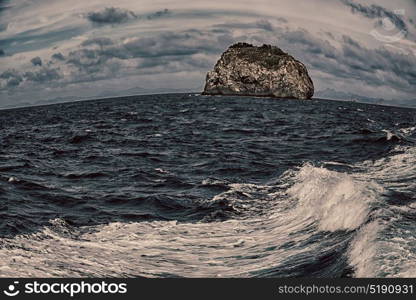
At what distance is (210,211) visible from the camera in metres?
15.1

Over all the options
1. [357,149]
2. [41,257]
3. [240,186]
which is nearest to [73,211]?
[41,257]

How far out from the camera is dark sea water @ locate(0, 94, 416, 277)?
9.53 meters

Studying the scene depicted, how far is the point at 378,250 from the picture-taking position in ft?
27.7

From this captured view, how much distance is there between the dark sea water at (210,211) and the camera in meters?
9.53

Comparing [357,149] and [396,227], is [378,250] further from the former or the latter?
[357,149]

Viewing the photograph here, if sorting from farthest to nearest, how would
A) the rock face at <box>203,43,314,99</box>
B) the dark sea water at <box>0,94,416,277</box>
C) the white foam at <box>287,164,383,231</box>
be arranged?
the rock face at <box>203,43,314,99</box> < the white foam at <box>287,164,383,231</box> < the dark sea water at <box>0,94,416,277</box>

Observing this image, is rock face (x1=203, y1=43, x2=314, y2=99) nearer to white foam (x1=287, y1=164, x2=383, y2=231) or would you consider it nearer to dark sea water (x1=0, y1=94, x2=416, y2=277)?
dark sea water (x1=0, y1=94, x2=416, y2=277)

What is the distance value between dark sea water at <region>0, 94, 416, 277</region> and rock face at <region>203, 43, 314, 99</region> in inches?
5193

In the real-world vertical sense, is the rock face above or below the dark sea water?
below

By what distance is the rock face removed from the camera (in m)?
158

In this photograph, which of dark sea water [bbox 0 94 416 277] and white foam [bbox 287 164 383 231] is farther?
white foam [bbox 287 164 383 231]

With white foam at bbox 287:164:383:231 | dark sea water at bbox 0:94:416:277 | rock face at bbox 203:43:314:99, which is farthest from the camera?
rock face at bbox 203:43:314:99

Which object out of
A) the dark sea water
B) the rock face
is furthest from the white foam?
the rock face

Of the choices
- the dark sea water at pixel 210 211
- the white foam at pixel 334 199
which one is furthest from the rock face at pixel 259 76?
the white foam at pixel 334 199
